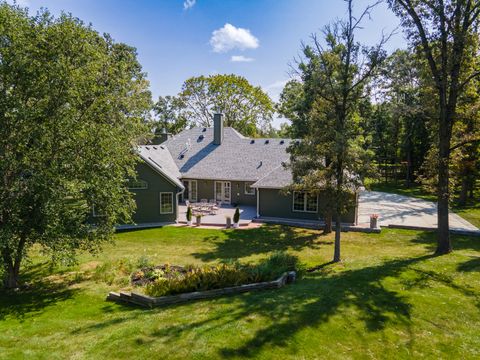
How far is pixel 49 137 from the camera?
1043 cm

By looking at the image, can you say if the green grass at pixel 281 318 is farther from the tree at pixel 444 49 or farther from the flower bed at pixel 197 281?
the tree at pixel 444 49

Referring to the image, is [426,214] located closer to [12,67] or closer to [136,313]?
[136,313]

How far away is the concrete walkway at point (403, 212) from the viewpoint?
2255 cm

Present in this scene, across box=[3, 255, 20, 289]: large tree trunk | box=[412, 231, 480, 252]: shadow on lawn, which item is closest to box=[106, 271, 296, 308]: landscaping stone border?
box=[3, 255, 20, 289]: large tree trunk

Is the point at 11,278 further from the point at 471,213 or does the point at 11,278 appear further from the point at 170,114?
the point at 170,114

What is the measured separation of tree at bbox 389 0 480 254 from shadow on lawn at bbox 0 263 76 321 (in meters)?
15.1

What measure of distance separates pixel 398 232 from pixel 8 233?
66.3 ft

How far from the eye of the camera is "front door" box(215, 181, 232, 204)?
3009cm

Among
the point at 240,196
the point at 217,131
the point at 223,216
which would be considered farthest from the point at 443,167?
the point at 217,131

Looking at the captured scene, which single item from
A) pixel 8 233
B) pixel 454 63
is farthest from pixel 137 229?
pixel 454 63

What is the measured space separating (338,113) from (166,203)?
45.3 feet

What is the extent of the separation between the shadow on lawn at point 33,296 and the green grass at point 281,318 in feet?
0.12

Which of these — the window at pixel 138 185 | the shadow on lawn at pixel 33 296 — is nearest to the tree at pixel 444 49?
the shadow on lawn at pixel 33 296

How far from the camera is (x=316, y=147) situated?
15305 millimetres
